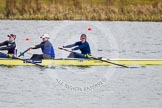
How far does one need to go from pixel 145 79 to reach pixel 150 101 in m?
5.40

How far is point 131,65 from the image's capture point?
3909 cm

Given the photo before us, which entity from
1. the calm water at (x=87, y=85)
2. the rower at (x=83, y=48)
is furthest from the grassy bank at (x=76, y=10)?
the rower at (x=83, y=48)

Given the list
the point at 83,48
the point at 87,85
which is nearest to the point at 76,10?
the point at 83,48

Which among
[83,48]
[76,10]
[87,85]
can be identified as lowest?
[87,85]

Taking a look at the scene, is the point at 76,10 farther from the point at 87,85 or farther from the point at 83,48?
the point at 87,85

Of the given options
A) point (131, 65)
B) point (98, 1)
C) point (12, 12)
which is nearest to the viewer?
point (131, 65)

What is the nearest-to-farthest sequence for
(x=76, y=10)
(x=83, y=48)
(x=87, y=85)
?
(x=87, y=85), (x=83, y=48), (x=76, y=10)

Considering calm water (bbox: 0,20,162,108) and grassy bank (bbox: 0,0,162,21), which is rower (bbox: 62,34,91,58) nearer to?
calm water (bbox: 0,20,162,108)

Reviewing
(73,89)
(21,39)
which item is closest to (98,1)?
(21,39)

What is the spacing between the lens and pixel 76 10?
Answer: 7225 cm

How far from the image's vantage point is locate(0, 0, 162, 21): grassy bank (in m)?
69.2

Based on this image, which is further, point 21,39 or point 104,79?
point 21,39

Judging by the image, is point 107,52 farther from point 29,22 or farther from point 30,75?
point 29,22

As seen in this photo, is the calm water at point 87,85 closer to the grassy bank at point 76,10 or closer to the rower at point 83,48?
the rower at point 83,48
